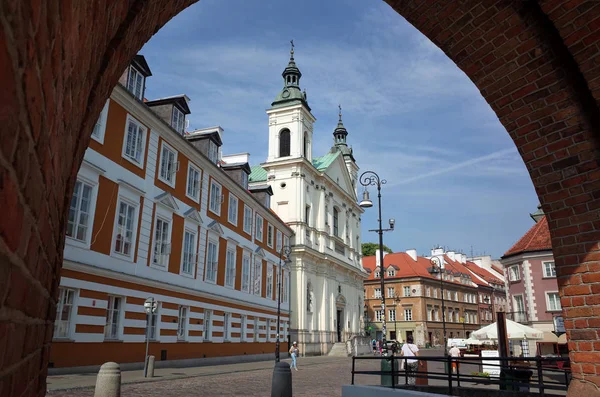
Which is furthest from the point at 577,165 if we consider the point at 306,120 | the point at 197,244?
the point at 306,120

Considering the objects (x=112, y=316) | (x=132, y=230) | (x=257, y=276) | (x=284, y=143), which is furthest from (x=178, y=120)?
(x=284, y=143)

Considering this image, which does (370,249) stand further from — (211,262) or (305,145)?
(211,262)

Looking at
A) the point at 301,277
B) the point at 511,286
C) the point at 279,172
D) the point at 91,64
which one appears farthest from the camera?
the point at 279,172

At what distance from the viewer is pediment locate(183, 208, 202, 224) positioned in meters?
22.3

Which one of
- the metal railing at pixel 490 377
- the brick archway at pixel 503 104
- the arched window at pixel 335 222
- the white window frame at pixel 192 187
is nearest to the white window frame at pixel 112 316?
the white window frame at pixel 192 187

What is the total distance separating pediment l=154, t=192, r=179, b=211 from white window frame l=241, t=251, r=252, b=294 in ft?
30.1

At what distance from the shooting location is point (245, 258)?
1174 inches

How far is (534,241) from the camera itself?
33.4m

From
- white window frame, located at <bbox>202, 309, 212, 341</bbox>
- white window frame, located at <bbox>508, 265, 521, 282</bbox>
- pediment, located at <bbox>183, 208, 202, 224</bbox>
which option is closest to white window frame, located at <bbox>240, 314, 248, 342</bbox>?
white window frame, located at <bbox>202, 309, 212, 341</bbox>

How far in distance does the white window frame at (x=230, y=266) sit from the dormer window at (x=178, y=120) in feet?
24.3

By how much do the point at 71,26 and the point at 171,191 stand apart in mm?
20618

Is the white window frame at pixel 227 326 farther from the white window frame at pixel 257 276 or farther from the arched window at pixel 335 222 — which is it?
the arched window at pixel 335 222

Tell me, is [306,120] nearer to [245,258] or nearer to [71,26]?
[245,258]

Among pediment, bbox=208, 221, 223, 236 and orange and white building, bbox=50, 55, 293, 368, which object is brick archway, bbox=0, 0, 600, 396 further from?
pediment, bbox=208, 221, 223, 236
